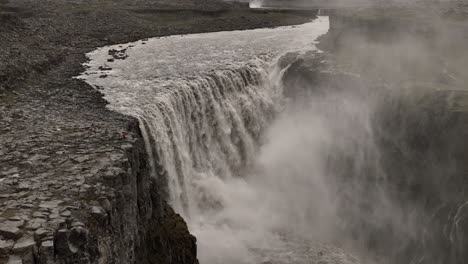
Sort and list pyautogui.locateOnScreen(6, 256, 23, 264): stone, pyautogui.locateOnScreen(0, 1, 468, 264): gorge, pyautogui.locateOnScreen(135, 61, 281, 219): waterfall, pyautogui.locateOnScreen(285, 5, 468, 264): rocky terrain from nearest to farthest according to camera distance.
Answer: pyautogui.locateOnScreen(6, 256, 23, 264): stone < pyautogui.locateOnScreen(0, 1, 468, 264): gorge < pyautogui.locateOnScreen(135, 61, 281, 219): waterfall < pyautogui.locateOnScreen(285, 5, 468, 264): rocky terrain

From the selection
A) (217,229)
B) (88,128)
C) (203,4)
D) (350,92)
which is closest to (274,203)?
(217,229)

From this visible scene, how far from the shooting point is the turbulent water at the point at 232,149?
90.2 ft

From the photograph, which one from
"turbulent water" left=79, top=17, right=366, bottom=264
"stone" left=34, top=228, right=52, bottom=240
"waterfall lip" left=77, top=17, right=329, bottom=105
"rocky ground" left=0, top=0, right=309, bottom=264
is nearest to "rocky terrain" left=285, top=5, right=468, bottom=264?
"turbulent water" left=79, top=17, right=366, bottom=264

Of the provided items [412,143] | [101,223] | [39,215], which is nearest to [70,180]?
[39,215]

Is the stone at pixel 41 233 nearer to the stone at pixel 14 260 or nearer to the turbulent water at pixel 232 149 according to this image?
the stone at pixel 14 260

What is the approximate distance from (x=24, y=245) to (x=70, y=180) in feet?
15.0

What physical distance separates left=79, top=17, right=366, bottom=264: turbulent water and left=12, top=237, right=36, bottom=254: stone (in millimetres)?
12839

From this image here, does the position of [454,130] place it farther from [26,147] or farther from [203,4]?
[203,4]

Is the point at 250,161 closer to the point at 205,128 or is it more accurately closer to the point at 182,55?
the point at 205,128

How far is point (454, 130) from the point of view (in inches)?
1151

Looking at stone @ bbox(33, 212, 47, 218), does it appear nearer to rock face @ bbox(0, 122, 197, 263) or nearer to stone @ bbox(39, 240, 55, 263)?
rock face @ bbox(0, 122, 197, 263)

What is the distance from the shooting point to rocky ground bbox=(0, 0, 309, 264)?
1341 cm

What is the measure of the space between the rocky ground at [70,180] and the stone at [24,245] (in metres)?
0.03

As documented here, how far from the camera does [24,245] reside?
487 inches
